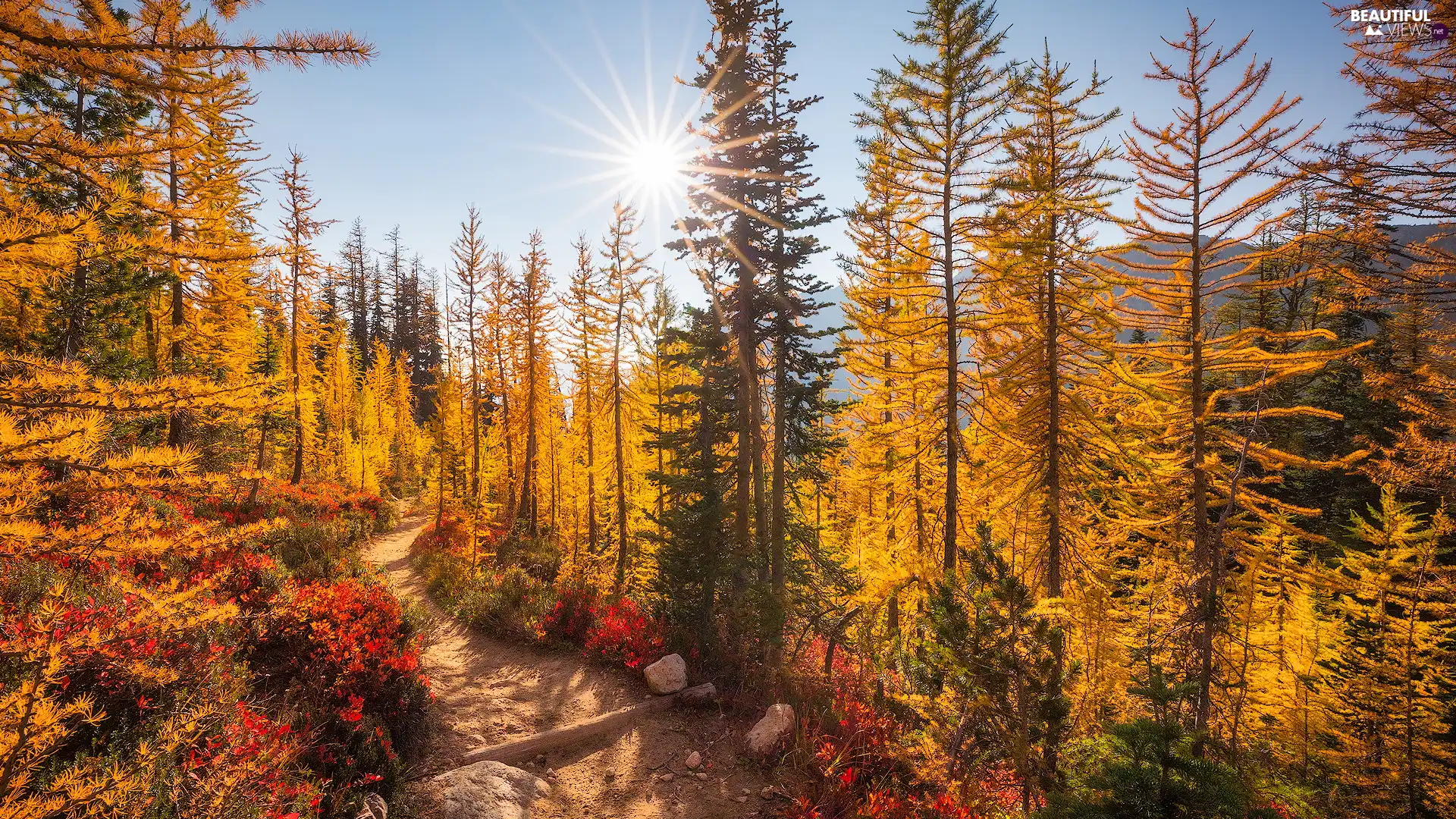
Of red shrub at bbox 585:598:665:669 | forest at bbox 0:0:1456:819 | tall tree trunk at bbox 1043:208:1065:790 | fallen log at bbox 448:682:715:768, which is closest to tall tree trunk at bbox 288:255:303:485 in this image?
forest at bbox 0:0:1456:819

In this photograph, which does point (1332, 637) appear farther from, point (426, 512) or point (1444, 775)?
point (426, 512)

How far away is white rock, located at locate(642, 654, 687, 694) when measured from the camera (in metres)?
9.73

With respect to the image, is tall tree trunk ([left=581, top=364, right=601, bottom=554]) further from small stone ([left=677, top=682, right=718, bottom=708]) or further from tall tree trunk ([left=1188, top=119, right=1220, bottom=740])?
tall tree trunk ([left=1188, top=119, right=1220, bottom=740])

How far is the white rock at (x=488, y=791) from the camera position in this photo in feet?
21.6

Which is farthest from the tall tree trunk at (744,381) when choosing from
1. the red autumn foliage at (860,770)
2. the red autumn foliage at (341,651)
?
the red autumn foliage at (341,651)

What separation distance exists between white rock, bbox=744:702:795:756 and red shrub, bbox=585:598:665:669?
2.99 metres

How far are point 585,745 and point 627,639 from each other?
94.9 inches

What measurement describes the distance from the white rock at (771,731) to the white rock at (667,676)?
1.87 metres

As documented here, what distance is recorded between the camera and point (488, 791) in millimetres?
6883

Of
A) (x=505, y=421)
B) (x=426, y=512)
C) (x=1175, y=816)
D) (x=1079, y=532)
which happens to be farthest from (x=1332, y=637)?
(x=426, y=512)

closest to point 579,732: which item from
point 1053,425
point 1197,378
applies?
point 1053,425

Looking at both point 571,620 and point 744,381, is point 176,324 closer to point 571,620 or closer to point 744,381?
point 571,620

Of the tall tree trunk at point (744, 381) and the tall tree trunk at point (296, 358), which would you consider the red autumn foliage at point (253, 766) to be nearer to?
the tall tree trunk at point (744, 381)

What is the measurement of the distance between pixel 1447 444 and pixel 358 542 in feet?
100
